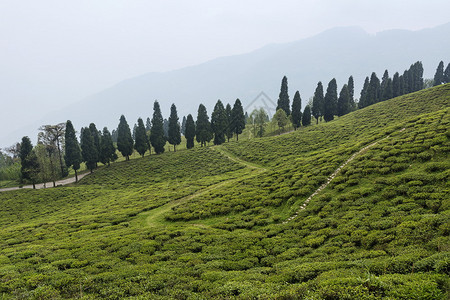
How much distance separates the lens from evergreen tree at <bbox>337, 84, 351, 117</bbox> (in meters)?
95.8

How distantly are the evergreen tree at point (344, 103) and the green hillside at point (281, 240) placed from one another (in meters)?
70.3

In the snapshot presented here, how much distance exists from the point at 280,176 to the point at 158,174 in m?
39.6

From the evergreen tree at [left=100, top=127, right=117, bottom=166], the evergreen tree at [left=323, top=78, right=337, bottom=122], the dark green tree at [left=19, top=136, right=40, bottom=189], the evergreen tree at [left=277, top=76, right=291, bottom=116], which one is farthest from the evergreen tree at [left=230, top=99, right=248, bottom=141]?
the dark green tree at [left=19, top=136, right=40, bottom=189]

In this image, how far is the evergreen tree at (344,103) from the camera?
314ft

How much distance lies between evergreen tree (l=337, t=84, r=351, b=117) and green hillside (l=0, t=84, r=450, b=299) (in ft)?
231

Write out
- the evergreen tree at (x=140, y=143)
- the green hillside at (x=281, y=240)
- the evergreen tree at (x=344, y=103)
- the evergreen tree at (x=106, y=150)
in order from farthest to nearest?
the evergreen tree at (x=344, y=103) → the evergreen tree at (x=140, y=143) → the evergreen tree at (x=106, y=150) → the green hillside at (x=281, y=240)

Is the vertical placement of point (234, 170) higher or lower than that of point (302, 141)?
lower

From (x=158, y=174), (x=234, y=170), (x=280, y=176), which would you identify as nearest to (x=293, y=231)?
(x=280, y=176)

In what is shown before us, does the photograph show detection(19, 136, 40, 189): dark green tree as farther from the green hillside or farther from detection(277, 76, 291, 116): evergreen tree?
detection(277, 76, 291, 116): evergreen tree

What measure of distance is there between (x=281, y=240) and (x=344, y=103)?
96.8 metres

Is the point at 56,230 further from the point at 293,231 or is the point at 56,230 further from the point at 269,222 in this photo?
the point at 293,231

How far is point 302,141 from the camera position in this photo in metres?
59.6

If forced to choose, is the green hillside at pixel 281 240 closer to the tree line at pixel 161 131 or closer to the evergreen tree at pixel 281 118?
the tree line at pixel 161 131

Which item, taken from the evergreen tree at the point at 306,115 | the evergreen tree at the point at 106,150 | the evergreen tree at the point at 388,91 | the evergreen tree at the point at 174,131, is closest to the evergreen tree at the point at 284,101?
the evergreen tree at the point at 306,115
